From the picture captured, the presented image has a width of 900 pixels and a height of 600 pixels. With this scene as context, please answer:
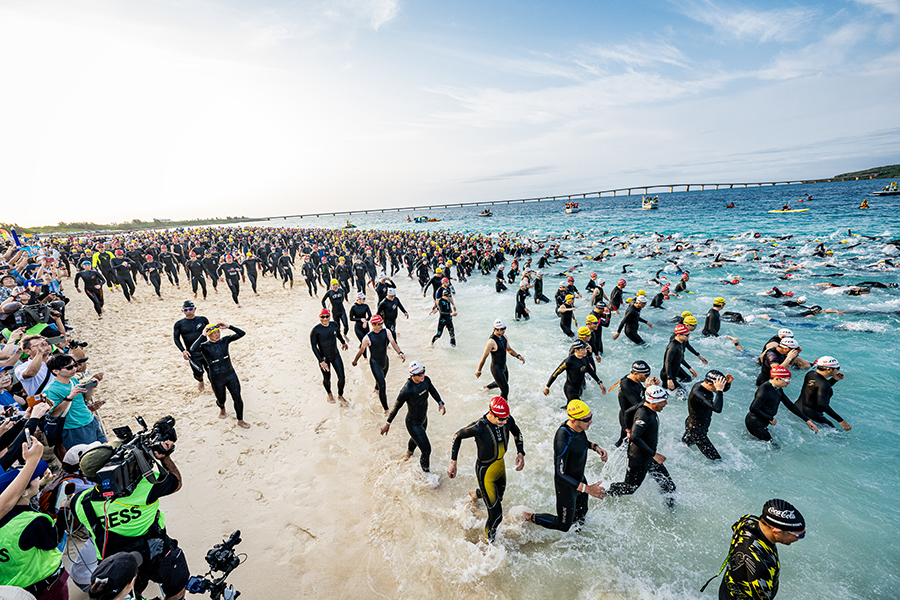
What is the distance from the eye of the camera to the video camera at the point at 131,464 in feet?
9.18

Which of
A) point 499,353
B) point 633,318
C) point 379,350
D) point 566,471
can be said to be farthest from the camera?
point 633,318

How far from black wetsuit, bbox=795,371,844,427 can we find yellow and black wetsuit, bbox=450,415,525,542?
244 inches

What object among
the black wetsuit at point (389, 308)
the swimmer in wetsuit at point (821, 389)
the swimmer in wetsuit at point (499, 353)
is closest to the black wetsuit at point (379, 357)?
the swimmer in wetsuit at point (499, 353)

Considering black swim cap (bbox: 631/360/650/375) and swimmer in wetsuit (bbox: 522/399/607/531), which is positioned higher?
black swim cap (bbox: 631/360/650/375)

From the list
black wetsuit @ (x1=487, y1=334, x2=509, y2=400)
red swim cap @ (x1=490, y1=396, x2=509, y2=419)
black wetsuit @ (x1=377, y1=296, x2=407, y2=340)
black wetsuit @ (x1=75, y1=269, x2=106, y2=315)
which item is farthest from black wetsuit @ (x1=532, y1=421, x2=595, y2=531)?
black wetsuit @ (x1=75, y1=269, x2=106, y2=315)

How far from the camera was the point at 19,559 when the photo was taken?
2.73 m

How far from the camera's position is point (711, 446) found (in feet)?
20.8

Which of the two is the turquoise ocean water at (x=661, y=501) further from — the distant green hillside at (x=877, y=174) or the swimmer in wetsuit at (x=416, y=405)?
the distant green hillside at (x=877, y=174)

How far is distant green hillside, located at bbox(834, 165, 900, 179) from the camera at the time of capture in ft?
451

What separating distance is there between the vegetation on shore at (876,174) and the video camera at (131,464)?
217 m

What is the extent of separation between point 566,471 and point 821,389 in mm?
5659

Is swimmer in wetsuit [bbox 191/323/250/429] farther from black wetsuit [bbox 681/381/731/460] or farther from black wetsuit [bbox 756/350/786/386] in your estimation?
black wetsuit [bbox 756/350/786/386]

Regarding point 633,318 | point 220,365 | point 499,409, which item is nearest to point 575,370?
point 499,409

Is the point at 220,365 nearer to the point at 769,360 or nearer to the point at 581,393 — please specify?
the point at 581,393
